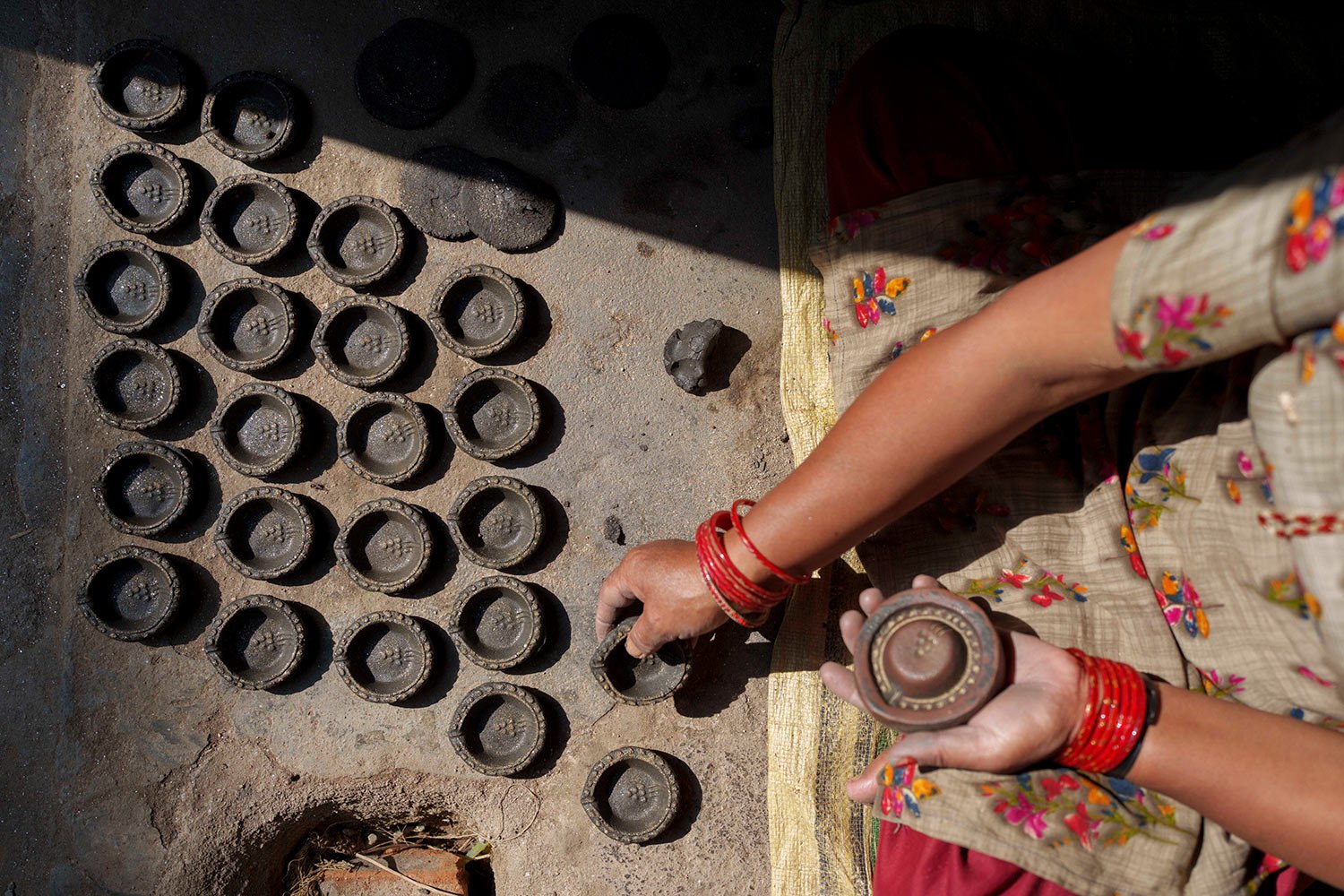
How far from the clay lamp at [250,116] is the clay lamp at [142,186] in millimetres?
174

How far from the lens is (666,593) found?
2152 mm

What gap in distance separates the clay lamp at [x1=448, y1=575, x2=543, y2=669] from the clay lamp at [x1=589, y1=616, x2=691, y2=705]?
230 mm

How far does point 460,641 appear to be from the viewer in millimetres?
2807

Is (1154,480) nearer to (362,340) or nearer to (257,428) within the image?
(362,340)

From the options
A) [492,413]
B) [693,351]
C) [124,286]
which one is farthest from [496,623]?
[124,286]

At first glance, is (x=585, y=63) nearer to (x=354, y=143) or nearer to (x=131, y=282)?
(x=354, y=143)

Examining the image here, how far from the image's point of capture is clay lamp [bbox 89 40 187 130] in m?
2.99

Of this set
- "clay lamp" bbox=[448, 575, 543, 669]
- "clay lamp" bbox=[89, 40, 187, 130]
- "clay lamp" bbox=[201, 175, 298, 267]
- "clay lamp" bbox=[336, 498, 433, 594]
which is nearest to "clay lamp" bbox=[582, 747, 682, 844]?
"clay lamp" bbox=[448, 575, 543, 669]

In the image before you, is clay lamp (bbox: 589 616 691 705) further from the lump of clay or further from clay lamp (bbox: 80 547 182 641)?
clay lamp (bbox: 80 547 182 641)

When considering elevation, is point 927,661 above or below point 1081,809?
above

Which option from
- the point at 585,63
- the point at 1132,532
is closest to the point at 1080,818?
the point at 1132,532

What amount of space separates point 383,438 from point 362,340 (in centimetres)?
33

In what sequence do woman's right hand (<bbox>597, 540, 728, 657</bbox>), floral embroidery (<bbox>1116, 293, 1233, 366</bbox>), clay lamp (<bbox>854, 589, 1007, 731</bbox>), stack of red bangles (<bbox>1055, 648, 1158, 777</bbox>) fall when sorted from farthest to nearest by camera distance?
woman's right hand (<bbox>597, 540, 728, 657</bbox>)
clay lamp (<bbox>854, 589, 1007, 731</bbox>)
stack of red bangles (<bbox>1055, 648, 1158, 777</bbox>)
floral embroidery (<bbox>1116, 293, 1233, 366</bbox>)

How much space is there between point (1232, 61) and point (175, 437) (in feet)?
10.7
